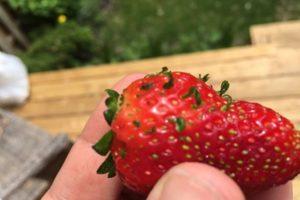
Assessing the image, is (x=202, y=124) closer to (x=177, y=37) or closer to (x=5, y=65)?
(x=5, y=65)

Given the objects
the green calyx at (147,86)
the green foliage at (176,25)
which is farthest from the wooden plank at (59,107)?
the green calyx at (147,86)

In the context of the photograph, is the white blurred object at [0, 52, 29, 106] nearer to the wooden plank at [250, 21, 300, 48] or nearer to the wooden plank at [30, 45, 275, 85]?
the wooden plank at [30, 45, 275, 85]

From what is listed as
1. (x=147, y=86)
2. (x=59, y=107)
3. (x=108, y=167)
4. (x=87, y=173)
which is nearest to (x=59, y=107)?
(x=59, y=107)

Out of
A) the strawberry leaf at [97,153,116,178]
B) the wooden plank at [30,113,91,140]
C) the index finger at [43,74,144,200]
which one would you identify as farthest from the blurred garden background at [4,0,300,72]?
the strawberry leaf at [97,153,116,178]

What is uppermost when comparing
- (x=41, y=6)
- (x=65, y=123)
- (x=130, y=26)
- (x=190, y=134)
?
(x=190, y=134)

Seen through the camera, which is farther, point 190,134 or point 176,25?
point 176,25

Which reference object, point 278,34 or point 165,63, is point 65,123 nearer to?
point 165,63

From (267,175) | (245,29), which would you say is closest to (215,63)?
(245,29)
